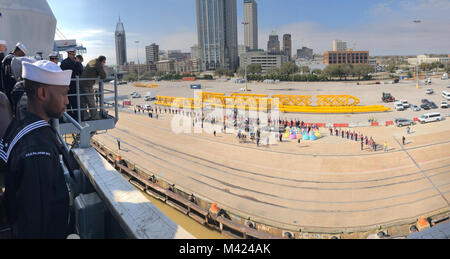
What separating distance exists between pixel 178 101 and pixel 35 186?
47521 mm

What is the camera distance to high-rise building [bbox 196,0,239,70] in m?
160

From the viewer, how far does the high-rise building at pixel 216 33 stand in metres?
160

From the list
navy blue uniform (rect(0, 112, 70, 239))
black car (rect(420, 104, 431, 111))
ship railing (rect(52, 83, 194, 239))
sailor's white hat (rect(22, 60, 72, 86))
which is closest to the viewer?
navy blue uniform (rect(0, 112, 70, 239))

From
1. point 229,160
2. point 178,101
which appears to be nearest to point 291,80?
point 178,101

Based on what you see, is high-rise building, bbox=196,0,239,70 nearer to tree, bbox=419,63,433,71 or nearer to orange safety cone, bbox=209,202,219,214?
tree, bbox=419,63,433,71

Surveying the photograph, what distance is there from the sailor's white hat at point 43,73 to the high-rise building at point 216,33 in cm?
16329

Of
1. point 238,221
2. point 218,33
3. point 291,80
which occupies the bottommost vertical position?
point 238,221

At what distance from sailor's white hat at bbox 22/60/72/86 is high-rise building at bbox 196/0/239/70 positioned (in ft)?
536

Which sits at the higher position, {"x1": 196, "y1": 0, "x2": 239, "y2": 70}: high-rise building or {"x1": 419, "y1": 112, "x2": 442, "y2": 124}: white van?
{"x1": 196, "y1": 0, "x2": 239, "y2": 70}: high-rise building

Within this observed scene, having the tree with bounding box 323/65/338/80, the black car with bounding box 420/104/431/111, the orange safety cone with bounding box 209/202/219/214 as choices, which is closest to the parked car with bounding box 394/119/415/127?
the black car with bounding box 420/104/431/111

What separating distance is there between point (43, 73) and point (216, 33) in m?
167

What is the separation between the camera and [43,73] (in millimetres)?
A: 1550
